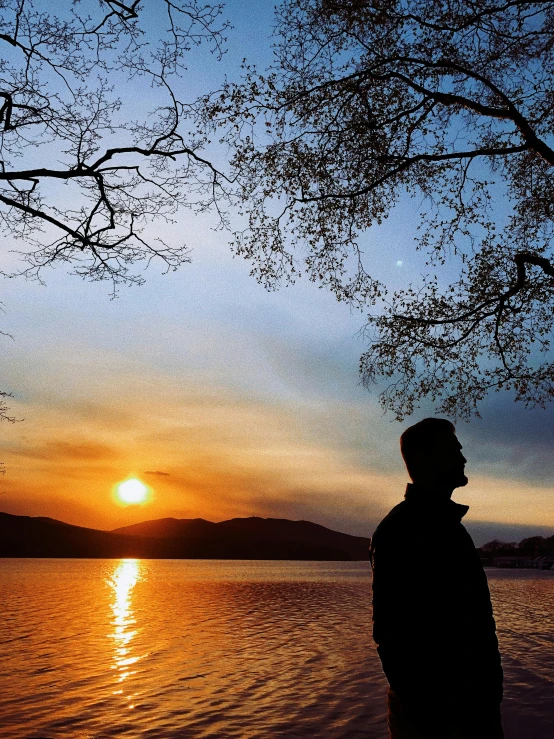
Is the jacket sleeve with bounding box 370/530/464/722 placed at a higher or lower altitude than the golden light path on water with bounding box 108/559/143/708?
higher

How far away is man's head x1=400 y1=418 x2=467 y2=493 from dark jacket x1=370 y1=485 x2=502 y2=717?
0.48 ft

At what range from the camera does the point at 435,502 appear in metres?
3.25

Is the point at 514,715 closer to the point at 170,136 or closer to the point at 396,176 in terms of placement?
the point at 396,176

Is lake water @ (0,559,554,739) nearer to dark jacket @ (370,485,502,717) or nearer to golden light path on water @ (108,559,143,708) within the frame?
golden light path on water @ (108,559,143,708)

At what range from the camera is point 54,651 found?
16953mm

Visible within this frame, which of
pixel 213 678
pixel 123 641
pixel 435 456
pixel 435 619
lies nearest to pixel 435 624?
pixel 435 619

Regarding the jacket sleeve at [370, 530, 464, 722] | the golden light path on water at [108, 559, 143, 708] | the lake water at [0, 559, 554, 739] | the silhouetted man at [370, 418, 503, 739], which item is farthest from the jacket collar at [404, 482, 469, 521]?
the golden light path on water at [108, 559, 143, 708]

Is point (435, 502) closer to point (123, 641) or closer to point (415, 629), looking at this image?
point (415, 629)

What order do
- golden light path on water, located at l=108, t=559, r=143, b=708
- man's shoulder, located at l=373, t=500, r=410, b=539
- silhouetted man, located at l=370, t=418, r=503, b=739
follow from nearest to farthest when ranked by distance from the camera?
silhouetted man, located at l=370, t=418, r=503, b=739, man's shoulder, located at l=373, t=500, r=410, b=539, golden light path on water, located at l=108, t=559, r=143, b=708

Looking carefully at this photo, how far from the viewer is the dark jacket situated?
3014 millimetres

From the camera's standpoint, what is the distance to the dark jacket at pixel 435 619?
119 inches

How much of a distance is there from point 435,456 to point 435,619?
0.77 m

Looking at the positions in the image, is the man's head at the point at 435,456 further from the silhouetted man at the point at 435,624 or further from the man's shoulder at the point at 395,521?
the man's shoulder at the point at 395,521

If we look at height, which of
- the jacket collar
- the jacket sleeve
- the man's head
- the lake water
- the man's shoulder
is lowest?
the lake water
